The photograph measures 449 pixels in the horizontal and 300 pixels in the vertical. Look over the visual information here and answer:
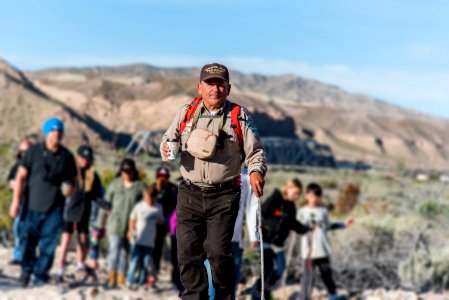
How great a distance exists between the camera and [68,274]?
944cm

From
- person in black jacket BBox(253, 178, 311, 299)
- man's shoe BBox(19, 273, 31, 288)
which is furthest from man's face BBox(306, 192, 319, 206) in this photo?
man's shoe BBox(19, 273, 31, 288)

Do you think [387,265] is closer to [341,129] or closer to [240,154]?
[240,154]

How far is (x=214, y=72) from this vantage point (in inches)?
175

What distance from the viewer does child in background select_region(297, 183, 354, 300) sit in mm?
8273

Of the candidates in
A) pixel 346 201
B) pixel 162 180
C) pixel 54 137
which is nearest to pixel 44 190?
pixel 54 137

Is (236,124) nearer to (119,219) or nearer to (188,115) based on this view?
(188,115)

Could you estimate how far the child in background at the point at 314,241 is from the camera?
27.1 ft

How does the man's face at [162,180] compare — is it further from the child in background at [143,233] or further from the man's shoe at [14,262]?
the man's shoe at [14,262]

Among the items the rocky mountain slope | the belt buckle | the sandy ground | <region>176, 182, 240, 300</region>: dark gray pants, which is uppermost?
the rocky mountain slope

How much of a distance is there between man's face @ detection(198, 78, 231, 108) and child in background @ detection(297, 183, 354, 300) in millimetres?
3913

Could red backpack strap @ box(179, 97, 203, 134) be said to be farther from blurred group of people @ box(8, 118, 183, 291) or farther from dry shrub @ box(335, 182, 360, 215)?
dry shrub @ box(335, 182, 360, 215)

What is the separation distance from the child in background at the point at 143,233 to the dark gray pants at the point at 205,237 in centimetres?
396

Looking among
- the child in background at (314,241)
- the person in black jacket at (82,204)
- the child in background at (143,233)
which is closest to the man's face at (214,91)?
the child in background at (314,241)

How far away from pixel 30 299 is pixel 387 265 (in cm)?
636
